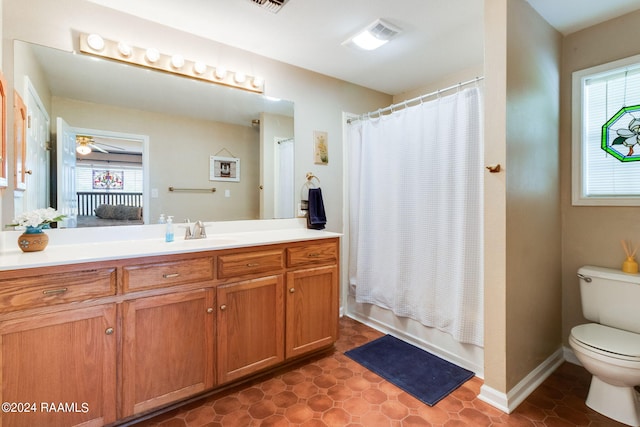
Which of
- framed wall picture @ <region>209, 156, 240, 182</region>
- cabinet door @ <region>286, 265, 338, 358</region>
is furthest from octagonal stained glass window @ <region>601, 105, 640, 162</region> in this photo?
framed wall picture @ <region>209, 156, 240, 182</region>

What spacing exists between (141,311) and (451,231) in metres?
2.00

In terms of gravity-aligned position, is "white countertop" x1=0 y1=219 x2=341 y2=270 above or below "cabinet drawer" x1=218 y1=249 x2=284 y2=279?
above

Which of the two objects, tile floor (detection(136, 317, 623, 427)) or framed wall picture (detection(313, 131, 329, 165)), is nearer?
tile floor (detection(136, 317, 623, 427))

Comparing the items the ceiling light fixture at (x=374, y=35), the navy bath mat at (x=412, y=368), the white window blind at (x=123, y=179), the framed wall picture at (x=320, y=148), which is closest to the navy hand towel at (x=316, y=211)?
the framed wall picture at (x=320, y=148)

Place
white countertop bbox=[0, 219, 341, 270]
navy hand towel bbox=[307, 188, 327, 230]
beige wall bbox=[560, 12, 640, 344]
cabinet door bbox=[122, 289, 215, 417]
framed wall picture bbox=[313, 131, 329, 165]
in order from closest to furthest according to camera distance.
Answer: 1. white countertop bbox=[0, 219, 341, 270]
2. cabinet door bbox=[122, 289, 215, 417]
3. beige wall bbox=[560, 12, 640, 344]
4. navy hand towel bbox=[307, 188, 327, 230]
5. framed wall picture bbox=[313, 131, 329, 165]

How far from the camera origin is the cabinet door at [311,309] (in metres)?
2.03

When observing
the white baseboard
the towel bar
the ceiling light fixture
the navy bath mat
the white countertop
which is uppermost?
the ceiling light fixture

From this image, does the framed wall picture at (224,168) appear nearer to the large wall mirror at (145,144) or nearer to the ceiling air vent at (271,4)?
the large wall mirror at (145,144)

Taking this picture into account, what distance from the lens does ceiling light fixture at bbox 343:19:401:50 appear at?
1986mm

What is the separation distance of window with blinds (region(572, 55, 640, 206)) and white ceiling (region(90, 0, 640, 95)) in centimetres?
37

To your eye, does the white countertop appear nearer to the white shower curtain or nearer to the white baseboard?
the white shower curtain

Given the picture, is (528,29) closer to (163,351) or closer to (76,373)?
(163,351)

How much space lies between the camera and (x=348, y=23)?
1986 mm

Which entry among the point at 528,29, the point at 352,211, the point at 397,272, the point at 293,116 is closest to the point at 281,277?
the point at 397,272
